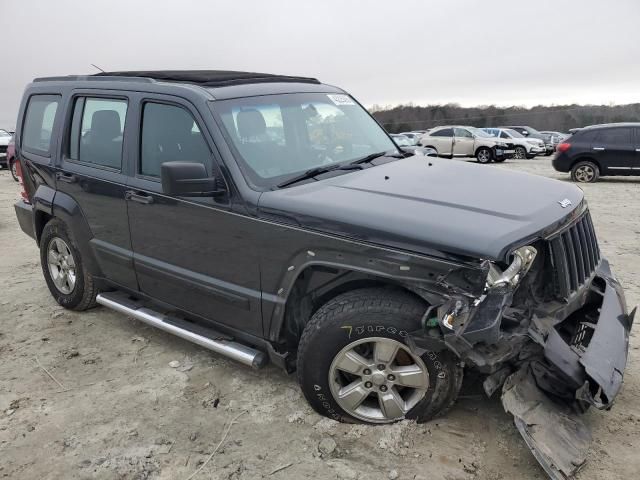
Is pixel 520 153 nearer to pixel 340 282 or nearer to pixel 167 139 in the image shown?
pixel 167 139

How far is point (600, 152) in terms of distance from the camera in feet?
45.3

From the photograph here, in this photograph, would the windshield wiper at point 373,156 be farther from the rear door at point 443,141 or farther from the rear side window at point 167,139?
the rear door at point 443,141

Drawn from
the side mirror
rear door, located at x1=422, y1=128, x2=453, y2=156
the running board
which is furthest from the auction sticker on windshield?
rear door, located at x1=422, y1=128, x2=453, y2=156

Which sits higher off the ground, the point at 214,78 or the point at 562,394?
the point at 214,78

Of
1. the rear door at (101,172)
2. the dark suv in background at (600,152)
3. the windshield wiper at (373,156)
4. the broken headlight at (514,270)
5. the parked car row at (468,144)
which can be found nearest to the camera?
the broken headlight at (514,270)

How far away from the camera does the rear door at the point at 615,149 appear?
13500mm

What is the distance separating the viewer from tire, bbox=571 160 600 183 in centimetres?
1395

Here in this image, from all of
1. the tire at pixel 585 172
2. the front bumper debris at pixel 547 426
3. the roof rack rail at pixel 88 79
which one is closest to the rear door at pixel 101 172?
the roof rack rail at pixel 88 79

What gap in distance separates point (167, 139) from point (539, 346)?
2.66m

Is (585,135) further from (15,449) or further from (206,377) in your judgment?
(15,449)

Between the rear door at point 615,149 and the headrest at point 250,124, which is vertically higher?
the headrest at point 250,124

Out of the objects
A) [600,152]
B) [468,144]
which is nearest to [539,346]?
[600,152]

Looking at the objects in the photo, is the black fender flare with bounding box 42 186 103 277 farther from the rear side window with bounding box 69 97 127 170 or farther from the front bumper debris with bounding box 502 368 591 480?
the front bumper debris with bounding box 502 368 591 480

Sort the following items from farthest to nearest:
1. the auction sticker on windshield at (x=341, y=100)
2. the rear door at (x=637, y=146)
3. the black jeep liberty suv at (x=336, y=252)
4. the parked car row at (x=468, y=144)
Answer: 1. the parked car row at (x=468, y=144)
2. the rear door at (x=637, y=146)
3. the auction sticker on windshield at (x=341, y=100)
4. the black jeep liberty suv at (x=336, y=252)
